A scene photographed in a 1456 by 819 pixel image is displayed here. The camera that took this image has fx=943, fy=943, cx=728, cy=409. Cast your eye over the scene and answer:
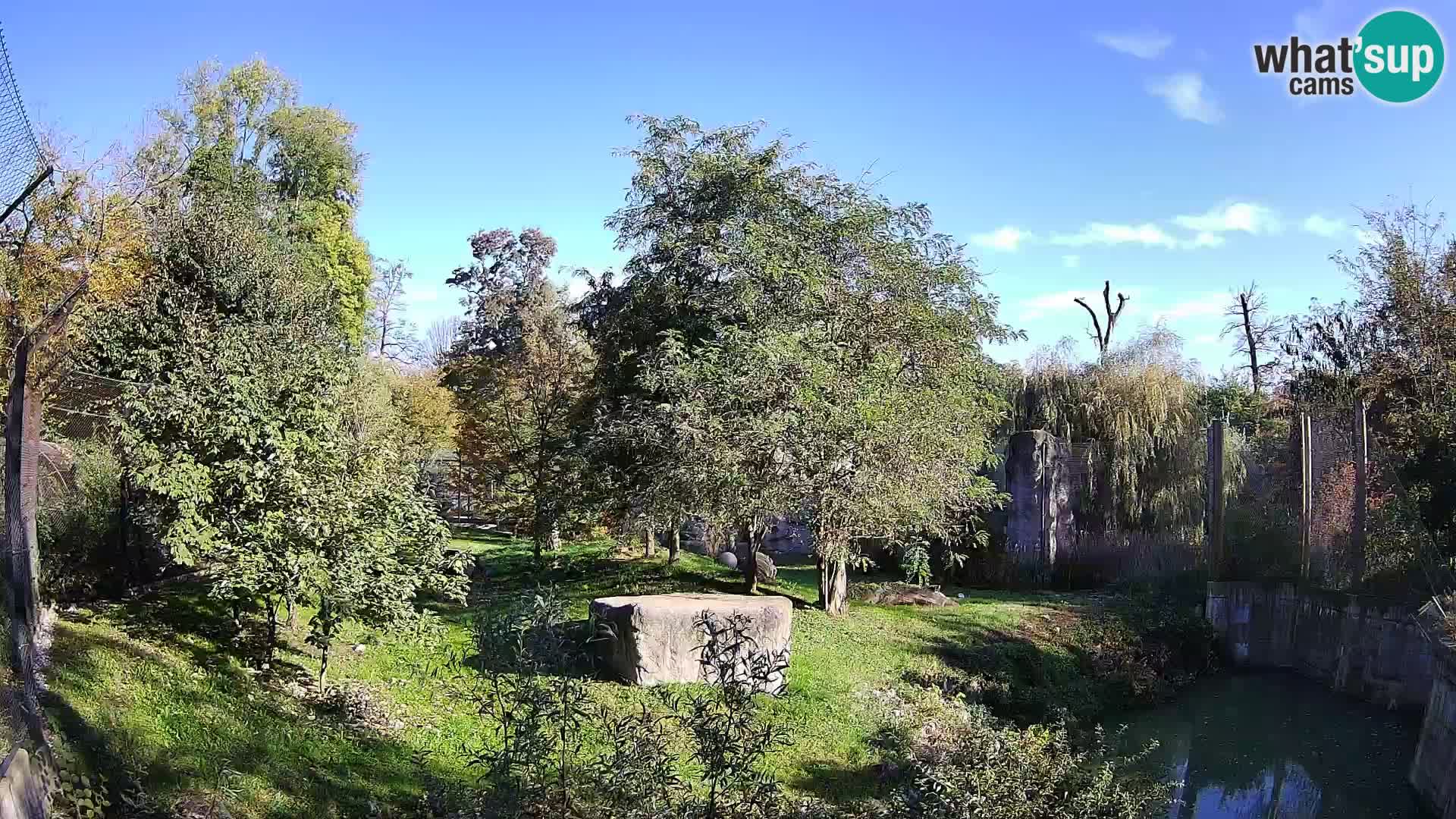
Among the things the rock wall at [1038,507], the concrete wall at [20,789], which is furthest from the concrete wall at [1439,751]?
the concrete wall at [20,789]

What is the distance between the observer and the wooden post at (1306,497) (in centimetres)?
1321

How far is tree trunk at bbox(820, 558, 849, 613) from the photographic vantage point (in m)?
13.2

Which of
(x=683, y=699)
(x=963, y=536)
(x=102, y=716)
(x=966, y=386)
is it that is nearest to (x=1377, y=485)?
(x=966, y=386)

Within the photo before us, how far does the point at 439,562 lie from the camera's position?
9.19 meters

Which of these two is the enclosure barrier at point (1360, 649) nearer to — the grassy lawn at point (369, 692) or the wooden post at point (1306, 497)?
the wooden post at point (1306, 497)

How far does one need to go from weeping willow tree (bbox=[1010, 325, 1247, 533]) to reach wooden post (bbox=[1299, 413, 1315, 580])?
3830 millimetres

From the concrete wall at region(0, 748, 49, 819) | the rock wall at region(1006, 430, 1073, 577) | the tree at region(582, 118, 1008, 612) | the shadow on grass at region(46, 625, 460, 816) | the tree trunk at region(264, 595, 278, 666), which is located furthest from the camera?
the rock wall at region(1006, 430, 1073, 577)

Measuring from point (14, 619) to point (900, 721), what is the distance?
7.60m

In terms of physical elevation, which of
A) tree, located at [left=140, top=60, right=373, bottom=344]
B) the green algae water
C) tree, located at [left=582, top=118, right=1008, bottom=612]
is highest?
tree, located at [left=140, top=60, right=373, bottom=344]

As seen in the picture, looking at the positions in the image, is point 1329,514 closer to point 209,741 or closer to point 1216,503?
point 1216,503

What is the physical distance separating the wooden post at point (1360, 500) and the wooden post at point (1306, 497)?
0.73 metres

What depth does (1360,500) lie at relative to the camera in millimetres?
12203

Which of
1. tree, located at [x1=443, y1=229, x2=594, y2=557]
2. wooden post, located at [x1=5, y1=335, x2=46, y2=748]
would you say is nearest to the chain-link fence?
tree, located at [x1=443, y1=229, x2=594, y2=557]

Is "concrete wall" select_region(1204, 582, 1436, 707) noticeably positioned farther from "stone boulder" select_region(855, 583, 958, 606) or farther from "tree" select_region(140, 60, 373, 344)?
"tree" select_region(140, 60, 373, 344)
